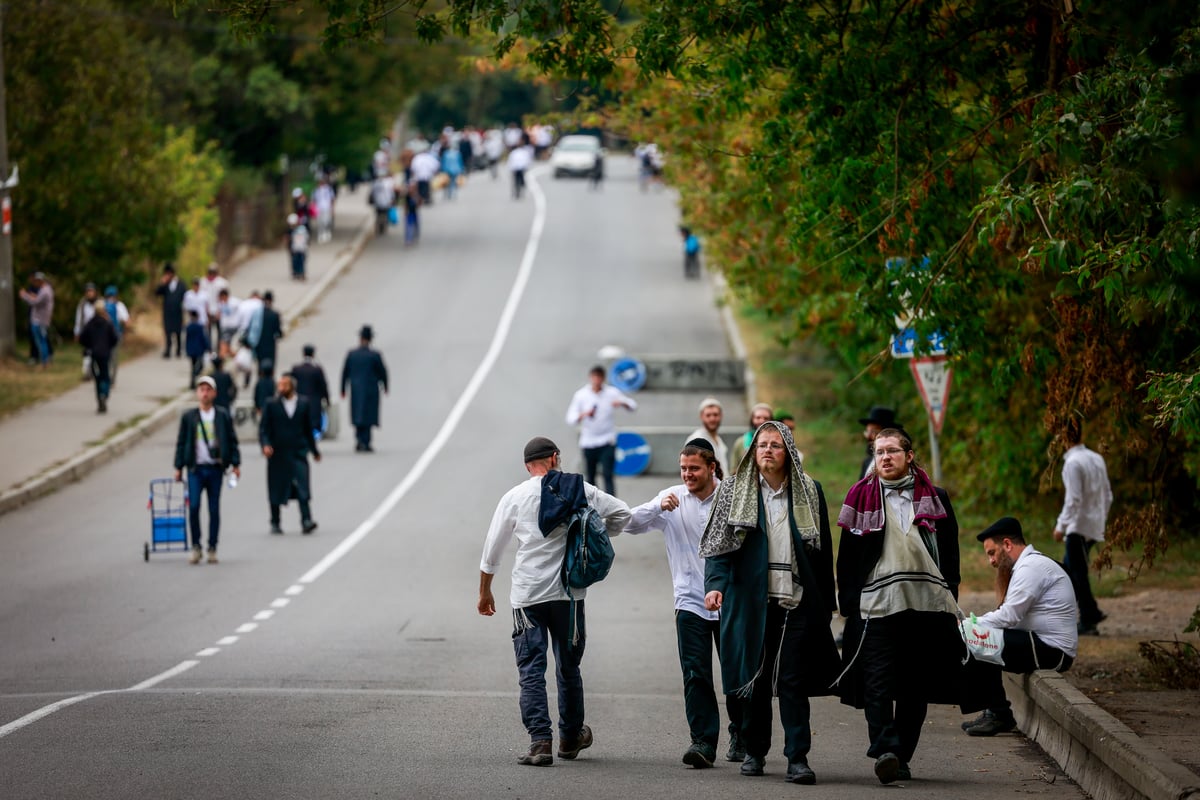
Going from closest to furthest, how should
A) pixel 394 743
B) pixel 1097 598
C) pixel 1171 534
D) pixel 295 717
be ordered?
pixel 394 743, pixel 295 717, pixel 1097 598, pixel 1171 534

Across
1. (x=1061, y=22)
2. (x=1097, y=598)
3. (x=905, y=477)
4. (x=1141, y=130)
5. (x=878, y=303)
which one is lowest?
(x=1097, y=598)

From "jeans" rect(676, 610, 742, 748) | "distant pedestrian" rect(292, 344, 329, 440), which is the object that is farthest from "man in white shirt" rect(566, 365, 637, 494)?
"jeans" rect(676, 610, 742, 748)

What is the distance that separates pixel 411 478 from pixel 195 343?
8.81 meters

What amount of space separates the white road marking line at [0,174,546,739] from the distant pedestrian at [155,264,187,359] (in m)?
6.07

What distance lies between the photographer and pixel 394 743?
375 inches

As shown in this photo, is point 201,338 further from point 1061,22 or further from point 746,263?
point 1061,22

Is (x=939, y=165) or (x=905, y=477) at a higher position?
(x=939, y=165)

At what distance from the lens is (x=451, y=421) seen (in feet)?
96.0

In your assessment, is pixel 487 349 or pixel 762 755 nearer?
pixel 762 755

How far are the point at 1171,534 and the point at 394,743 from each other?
11419 mm

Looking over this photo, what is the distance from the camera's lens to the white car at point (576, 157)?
71562 millimetres

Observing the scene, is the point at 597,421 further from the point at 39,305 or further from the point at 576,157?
the point at 576,157

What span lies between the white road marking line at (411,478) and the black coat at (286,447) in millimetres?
867

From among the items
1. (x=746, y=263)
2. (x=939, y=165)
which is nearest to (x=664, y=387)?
(x=746, y=263)
